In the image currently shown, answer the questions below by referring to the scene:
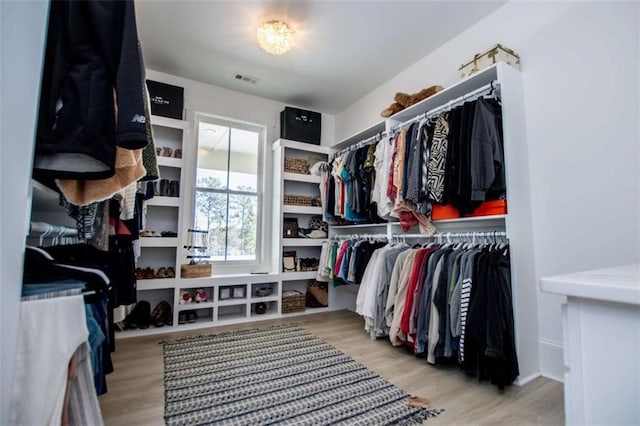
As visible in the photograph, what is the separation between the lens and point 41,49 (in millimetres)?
810

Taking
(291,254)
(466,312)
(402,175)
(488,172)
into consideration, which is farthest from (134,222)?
(488,172)

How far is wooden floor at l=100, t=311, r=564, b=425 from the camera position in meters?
1.51

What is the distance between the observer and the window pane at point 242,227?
3.74 metres

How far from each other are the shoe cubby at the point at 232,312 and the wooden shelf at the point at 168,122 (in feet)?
7.01

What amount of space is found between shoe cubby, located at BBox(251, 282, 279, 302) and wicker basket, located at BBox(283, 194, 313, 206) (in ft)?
3.42

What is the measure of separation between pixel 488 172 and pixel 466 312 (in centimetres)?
93

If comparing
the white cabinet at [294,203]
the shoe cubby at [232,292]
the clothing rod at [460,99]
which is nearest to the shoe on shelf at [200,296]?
the shoe cubby at [232,292]

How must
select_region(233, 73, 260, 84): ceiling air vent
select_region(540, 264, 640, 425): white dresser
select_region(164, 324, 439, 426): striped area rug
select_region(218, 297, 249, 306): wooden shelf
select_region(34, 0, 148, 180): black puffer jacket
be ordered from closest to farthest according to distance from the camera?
select_region(540, 264, 640, 425): white dresser < select_region(34, 0, 148, 180): black puffer jacket < select_region(164, 324, 439, 426): striped area rug < select_region(218, 297, 249, 306): wooden shelf < select_region(233, 73, 260, 84): ceiling air vent

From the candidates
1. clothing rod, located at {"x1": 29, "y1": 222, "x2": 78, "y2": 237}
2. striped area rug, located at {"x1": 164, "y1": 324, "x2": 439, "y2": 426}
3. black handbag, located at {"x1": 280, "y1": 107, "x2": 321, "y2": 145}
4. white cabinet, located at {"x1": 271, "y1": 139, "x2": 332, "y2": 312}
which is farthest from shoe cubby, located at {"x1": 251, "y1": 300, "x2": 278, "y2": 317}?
clothing rod, located at {"x1": 29, "y1": 222, "x2": 78, "y2": 237}

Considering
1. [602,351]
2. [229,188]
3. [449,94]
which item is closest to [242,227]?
[229,188]

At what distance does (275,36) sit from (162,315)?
116 inches

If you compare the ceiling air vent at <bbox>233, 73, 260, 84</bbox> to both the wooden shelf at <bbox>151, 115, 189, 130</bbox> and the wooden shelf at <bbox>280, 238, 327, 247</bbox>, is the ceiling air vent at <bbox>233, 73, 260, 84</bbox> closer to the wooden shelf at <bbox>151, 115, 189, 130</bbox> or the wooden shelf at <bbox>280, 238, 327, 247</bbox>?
the wooden shelf at <bbox>151, 115, 189, 130</bbox>

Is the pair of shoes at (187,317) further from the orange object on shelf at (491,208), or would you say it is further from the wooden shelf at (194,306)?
the orange object on shelf at (491,208)

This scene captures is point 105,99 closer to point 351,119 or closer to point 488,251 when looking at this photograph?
point 488,251
